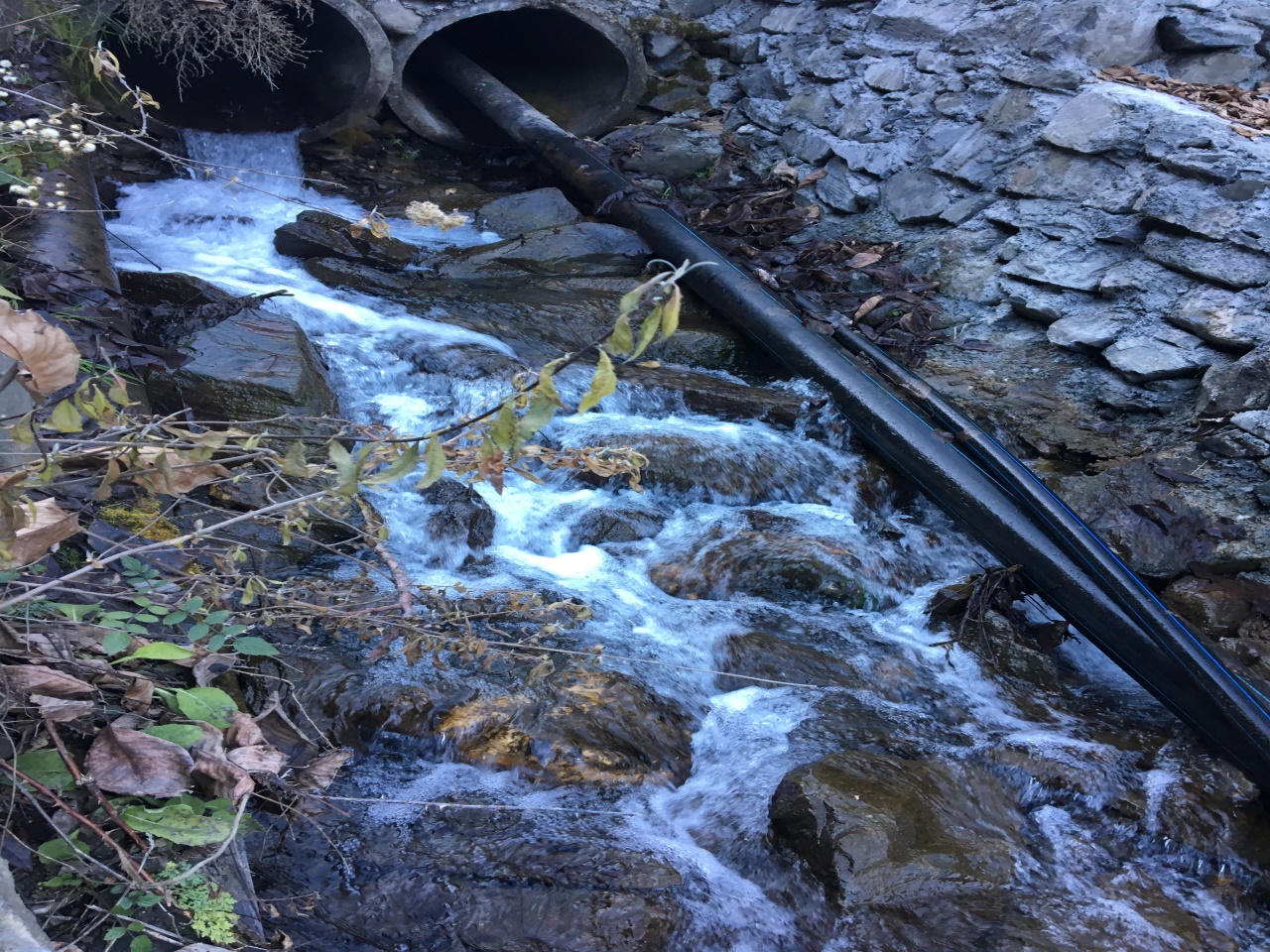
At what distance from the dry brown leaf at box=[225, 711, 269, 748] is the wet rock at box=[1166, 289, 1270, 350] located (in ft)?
14.4

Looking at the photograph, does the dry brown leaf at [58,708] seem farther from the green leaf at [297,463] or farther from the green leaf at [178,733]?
the green leaf at [297,463]

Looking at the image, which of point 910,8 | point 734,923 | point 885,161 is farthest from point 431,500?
point 910,8

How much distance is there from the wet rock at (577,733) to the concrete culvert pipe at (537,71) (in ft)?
20.2

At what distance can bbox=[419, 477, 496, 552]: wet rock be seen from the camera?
3.62m

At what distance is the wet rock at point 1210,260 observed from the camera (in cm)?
424

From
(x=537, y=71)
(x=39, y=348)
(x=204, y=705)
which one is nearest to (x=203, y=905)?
(x=204, y=705)

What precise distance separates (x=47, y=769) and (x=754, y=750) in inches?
73.7

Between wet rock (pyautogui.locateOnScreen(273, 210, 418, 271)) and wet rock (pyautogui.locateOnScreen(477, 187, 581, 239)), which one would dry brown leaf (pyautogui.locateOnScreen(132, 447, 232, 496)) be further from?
wet rock (pyautogui.locateOnScreen(477, 187, 581, 239))

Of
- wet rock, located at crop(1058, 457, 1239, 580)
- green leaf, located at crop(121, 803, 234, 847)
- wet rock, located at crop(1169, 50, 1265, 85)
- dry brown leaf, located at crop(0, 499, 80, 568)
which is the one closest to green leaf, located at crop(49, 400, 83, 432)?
dry brown leaf, located at crop(0, 499, 80, 568)

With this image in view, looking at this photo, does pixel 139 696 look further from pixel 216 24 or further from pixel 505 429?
pixel 216 24

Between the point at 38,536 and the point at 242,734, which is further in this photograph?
the point at 242,734

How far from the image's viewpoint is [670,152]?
7.18 meters

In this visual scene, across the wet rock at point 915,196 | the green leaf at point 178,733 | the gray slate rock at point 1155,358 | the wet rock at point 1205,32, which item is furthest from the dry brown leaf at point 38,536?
the wet rock at point 1205,32

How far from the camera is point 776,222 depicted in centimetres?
636
